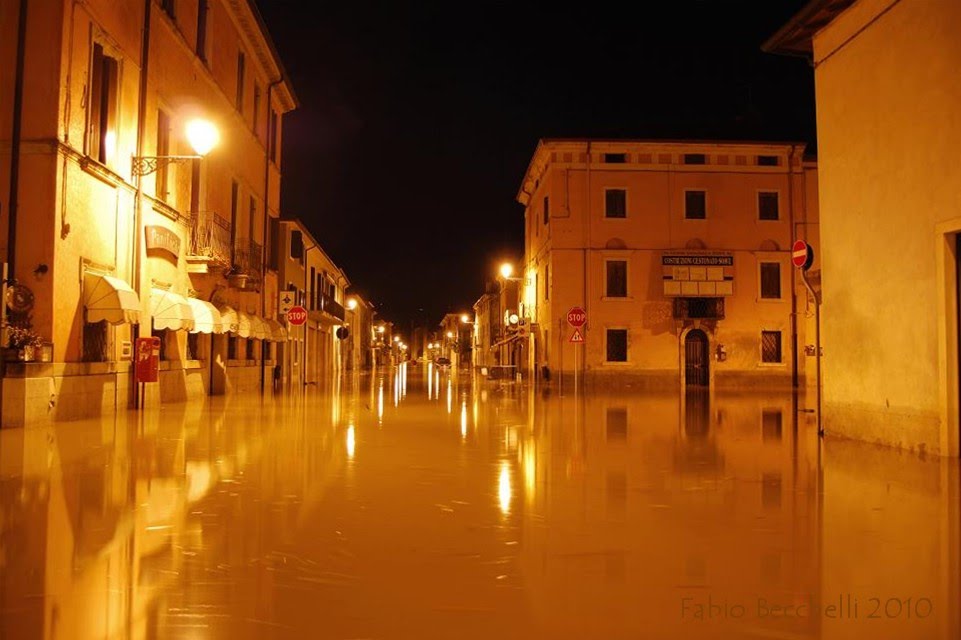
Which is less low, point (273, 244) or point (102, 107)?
point (102, 107)

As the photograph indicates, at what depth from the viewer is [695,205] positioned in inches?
1403

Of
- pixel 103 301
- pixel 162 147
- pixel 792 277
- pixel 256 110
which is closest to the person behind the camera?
pixel 103 301

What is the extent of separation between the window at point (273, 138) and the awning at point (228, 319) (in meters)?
9.35

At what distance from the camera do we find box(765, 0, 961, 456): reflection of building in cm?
966

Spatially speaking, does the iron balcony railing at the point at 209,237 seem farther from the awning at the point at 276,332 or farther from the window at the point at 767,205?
the window at the point at 767,205

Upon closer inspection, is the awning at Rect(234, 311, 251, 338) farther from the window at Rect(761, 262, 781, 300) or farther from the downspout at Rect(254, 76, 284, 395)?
the window at Rect(761, 262, 781, 300)

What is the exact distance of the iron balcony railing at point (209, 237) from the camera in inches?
816

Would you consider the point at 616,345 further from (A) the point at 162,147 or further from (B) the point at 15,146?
(B) the point at 15,146

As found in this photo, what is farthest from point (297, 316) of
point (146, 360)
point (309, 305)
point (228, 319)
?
point (309, 305)

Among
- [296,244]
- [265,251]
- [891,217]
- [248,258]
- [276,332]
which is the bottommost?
[276,332]

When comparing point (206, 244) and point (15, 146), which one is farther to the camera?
point (206, 244)

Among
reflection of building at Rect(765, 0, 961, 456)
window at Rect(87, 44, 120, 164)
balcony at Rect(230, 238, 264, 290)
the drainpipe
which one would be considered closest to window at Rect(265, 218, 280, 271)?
balcony at Rect(230, 238, 264, 290)

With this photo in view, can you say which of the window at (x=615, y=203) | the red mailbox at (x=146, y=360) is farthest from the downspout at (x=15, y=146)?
the window at (x=615, y=203)

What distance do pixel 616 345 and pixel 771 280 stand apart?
7.78m
